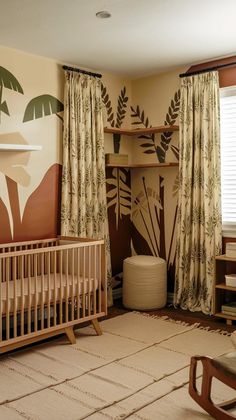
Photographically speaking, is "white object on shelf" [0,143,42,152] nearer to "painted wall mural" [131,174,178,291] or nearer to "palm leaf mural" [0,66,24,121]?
"palm leaf mural" [0,66,24,121]

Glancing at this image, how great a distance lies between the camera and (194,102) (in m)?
4.25

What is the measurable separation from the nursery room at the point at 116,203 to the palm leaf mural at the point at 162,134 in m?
0.02

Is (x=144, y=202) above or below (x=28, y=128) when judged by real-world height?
below

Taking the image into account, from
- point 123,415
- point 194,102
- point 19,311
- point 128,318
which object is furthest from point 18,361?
point 194,102

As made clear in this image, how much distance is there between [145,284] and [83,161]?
1.37m

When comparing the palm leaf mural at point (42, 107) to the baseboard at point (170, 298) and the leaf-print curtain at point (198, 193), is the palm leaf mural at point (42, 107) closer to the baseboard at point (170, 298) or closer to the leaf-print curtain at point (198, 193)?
the leaf-print curtain at point (198, 193)

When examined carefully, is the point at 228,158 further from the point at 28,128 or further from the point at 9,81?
the point at 9,81

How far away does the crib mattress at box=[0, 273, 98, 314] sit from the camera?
3025mm

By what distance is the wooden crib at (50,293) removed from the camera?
9.89 ft

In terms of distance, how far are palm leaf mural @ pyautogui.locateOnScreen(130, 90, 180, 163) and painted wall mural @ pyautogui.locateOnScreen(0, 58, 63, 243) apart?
1.08 metres

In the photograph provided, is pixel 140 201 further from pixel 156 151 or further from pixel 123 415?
pixel 123 415

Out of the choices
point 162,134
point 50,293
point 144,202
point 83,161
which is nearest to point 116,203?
point 144,202

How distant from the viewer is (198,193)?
422 cm

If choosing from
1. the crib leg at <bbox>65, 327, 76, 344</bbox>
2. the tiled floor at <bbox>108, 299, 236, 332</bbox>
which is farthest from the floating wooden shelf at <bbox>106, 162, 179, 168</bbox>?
the crib leg at <bbox>65, 327, 76, 344</bbox>
